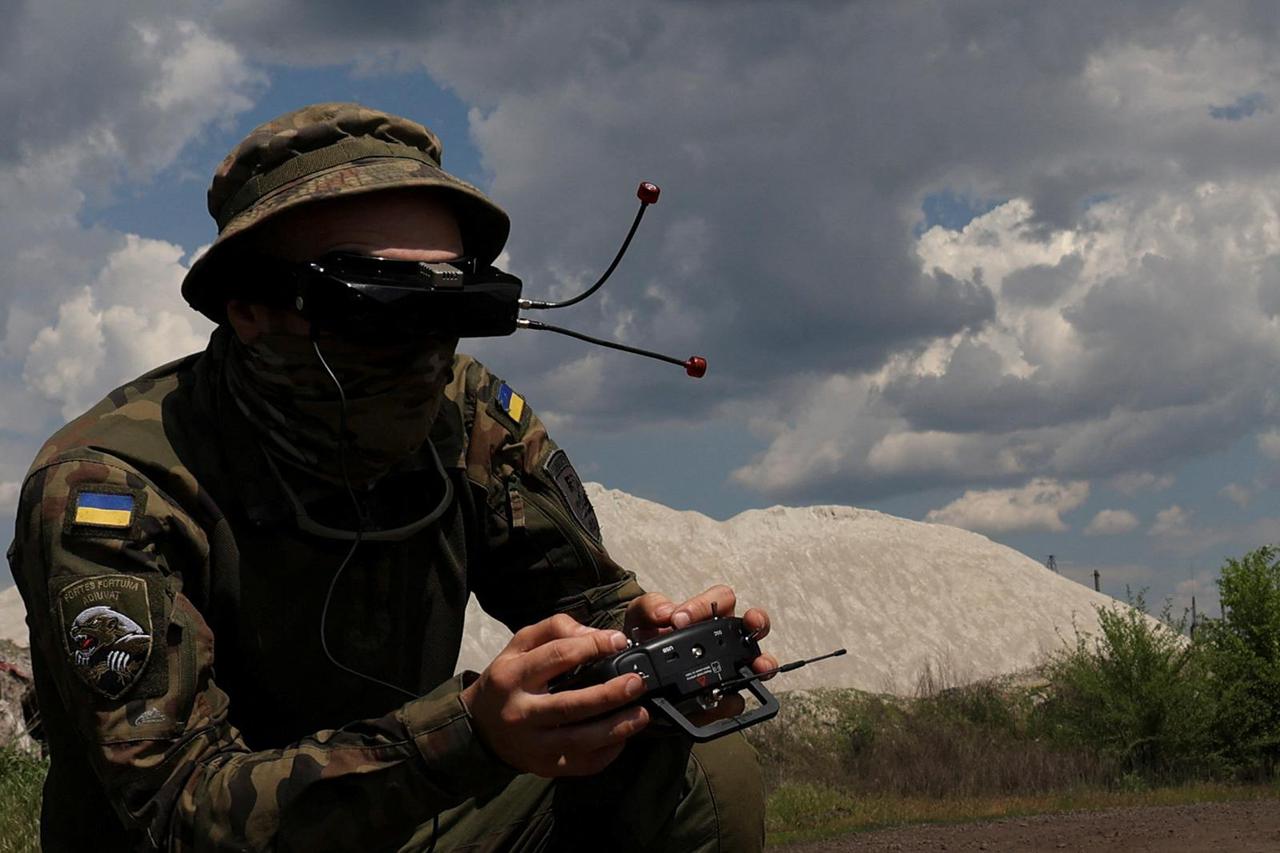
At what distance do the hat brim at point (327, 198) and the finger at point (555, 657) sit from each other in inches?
41.1

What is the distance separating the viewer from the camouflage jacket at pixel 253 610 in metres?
2.33

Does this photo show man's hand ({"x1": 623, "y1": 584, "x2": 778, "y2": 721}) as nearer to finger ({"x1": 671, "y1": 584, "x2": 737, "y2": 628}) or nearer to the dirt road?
finger ({"x1": 671, "y1": 584, "x2": 737, "y2": 628})

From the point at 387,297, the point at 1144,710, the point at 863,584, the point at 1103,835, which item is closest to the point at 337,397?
the point at 387,297

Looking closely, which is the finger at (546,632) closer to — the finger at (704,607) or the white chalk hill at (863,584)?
the finger at (704,607)

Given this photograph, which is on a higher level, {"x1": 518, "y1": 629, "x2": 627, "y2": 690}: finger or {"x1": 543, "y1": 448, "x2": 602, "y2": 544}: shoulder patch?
{"x1": 543, "y1": 448, "x2": 602, "y2": 544}: shoulder patch

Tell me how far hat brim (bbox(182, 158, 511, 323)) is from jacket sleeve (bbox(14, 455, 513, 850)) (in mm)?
502

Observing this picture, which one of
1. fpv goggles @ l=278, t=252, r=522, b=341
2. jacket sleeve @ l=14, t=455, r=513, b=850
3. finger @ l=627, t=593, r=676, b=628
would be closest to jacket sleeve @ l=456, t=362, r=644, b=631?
finger @ l=627, t=593, r=676, b=628

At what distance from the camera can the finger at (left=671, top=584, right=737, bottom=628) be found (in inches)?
104

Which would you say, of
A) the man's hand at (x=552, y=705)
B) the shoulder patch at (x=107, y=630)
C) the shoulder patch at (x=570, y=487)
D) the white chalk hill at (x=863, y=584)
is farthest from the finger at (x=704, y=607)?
the white chalk hill at (x=863, y=584)

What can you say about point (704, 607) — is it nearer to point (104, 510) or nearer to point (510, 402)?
point (510, 402)

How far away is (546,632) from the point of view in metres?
2.19

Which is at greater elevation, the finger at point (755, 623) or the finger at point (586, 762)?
the finger at point (755, 623)

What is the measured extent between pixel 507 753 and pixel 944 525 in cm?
4303

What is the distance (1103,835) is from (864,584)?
1261 inches
